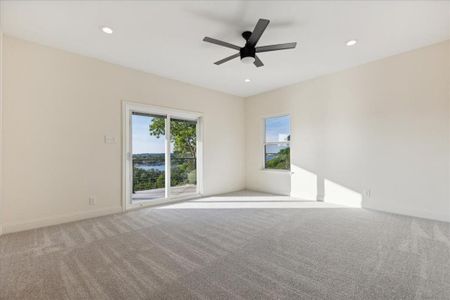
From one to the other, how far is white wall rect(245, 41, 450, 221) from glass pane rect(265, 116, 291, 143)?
0.29 m

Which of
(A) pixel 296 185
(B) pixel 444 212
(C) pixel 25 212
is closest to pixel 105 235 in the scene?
(C) pixel 25 212

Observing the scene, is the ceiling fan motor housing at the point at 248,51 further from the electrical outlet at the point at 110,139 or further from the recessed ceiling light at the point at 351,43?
the electrical outlet at the point at 110,139

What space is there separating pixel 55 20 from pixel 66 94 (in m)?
1.15

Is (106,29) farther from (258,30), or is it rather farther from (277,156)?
(277,156)

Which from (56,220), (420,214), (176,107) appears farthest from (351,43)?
(56,220)

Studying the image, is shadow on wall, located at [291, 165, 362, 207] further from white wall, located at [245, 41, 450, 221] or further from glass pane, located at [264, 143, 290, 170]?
glass pane, located at [264, 143, 290, 170]

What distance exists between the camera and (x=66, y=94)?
3.35 meters

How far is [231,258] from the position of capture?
7.22ft

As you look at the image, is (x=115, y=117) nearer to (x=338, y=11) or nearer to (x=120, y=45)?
(x=120, y=45)

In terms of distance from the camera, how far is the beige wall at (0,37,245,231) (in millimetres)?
2934

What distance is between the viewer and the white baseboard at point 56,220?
2902mm

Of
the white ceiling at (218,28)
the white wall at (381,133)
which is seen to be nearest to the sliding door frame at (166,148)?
the white ceiling at (218,28)

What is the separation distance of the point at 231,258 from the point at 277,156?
3860 millimetres

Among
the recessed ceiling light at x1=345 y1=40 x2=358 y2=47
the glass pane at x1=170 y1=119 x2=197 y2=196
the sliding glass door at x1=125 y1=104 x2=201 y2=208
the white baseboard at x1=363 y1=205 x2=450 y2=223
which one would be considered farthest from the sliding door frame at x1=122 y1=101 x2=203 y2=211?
the white baseboard at x1=363 y1=205 x2=450 y2=223
